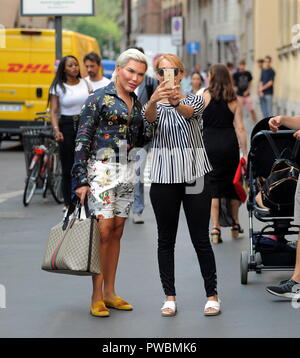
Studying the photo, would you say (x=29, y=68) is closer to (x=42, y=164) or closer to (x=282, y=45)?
(x=42, y=164)

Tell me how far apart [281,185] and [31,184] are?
6642 millimetres

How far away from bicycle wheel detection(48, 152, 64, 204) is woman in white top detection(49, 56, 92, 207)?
140cm

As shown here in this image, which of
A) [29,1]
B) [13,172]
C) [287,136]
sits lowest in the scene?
[13,172]

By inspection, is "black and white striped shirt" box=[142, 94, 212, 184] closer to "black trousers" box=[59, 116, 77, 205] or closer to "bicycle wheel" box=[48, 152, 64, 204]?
"black trousers" box=[59, 116, 77, 205]

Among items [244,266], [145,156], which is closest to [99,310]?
[244,266]

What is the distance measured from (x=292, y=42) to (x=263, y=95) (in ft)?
6.21

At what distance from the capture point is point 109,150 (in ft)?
24.2

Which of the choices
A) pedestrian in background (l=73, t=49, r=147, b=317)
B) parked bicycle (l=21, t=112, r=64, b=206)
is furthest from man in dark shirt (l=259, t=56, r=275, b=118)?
pedestrian in background (l=73, t=49, r=147, b=317)

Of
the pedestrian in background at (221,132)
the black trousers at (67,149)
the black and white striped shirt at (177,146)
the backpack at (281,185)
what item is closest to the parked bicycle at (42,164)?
the black trousers at (67,149)

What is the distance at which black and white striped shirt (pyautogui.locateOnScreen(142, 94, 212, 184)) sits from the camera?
24.0ft

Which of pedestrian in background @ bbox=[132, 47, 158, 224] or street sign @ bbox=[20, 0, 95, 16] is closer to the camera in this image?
pedestrian in background @ bbox=[132, 47, 158, 224]

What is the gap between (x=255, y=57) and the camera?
1738 inches
